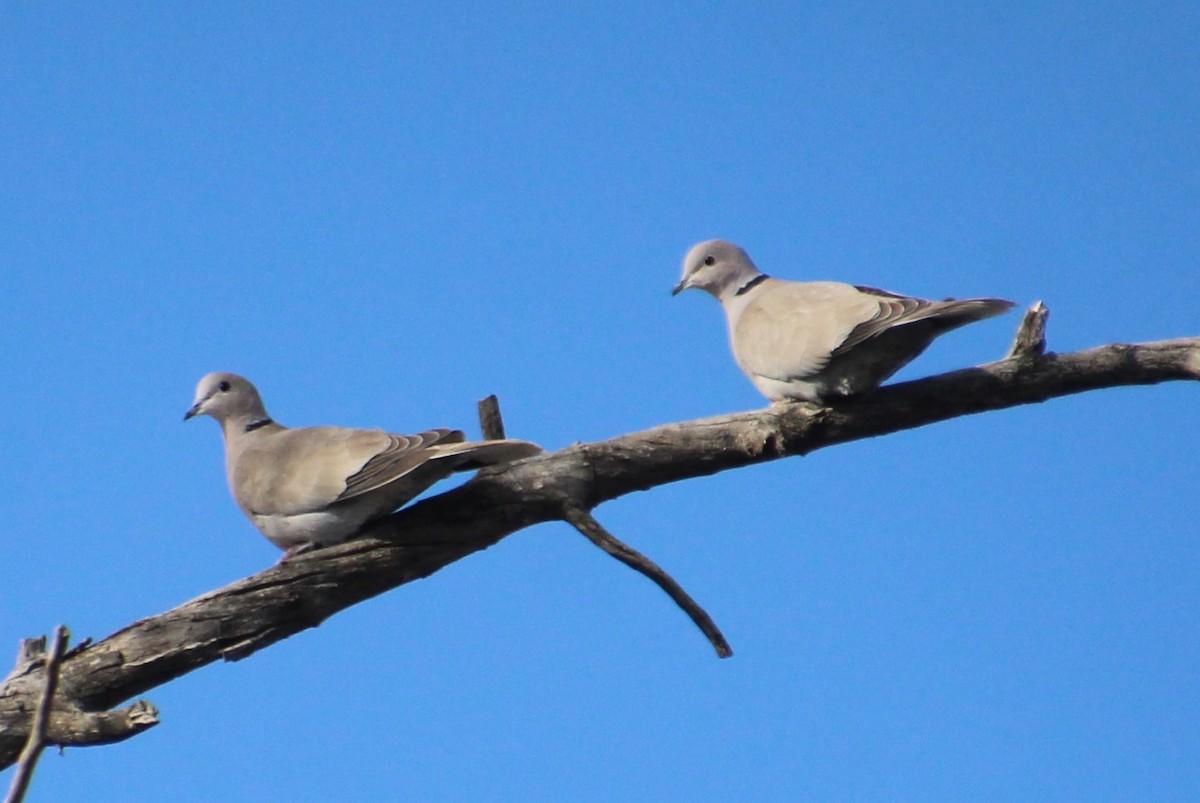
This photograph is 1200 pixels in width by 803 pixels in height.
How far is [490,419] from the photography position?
4.42 meters

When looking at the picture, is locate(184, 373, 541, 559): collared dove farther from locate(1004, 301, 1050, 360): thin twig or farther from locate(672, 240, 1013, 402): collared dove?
locate(1004, 301, 1050, 360): thin twig

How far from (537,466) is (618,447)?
260mm

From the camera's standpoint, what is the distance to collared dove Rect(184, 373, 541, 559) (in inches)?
157

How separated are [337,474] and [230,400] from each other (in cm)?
94

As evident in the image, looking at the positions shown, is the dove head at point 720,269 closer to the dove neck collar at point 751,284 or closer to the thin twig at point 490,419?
the dove neck collar at point 751,284

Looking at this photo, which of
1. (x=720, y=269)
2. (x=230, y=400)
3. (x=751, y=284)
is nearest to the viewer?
(x=230, y=400)

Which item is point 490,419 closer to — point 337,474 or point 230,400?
point 337,474

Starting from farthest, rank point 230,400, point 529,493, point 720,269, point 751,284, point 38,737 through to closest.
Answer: point 720,269, point 751,284, point 230,400, point 529,493, point 38,737

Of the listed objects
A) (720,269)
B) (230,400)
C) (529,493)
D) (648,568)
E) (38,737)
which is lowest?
(38,737)

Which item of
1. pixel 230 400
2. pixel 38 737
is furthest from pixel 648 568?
pixel 38 737

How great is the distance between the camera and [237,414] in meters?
4.77

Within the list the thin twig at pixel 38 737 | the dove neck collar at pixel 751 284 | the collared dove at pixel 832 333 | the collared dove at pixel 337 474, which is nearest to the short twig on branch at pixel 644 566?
the collared dove at pixel 337 474

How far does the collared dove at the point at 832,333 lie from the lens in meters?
3.95

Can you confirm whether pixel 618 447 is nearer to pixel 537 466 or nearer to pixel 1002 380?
pixel 537 466
